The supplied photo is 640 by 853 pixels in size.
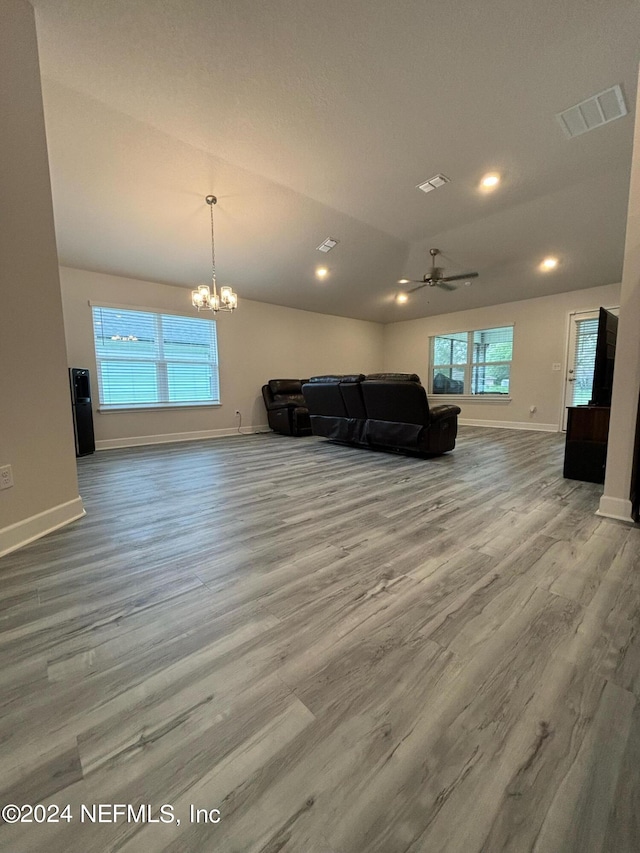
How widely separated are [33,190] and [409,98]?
278cm

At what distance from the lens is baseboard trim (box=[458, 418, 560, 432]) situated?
20.7 feet

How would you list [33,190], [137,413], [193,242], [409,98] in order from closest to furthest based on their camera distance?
1. [33,190]
2. [409,98]
3. [193,242]
4. [137,413]

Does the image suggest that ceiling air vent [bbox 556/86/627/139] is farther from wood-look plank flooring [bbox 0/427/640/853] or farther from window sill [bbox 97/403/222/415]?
window sill [bbox 97/403/222/415]

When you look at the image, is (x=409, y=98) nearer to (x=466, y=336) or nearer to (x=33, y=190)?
(x=33, y=190)

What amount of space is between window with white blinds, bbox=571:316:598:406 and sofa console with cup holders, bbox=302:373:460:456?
343 centimetres

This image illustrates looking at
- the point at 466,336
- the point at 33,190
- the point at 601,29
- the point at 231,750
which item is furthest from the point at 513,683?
the point at 466,336

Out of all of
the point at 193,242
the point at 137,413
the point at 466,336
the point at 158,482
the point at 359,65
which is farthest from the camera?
the point at 466,336

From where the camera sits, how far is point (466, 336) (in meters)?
7.47

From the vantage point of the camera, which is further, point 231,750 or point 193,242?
point 193,242

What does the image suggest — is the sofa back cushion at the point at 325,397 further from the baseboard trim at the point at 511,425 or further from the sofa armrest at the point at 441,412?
the baseboard trim at the point at 511,425

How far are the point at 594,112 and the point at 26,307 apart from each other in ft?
15.0

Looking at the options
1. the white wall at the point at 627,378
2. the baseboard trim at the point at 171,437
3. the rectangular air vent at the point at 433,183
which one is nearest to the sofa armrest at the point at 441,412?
the white wall at the point at 627,378

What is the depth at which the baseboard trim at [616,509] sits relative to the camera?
219cm

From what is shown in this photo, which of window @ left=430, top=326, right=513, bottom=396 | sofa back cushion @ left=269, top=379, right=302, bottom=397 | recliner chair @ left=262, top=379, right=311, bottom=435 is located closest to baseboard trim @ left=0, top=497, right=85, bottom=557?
recliner chair @ left=262, top=379, right=311, bottom=435
